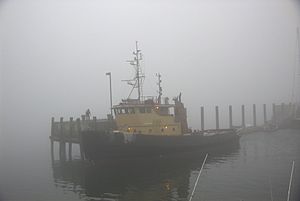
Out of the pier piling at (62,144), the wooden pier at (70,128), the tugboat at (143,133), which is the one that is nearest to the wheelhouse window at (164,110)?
the tugboat at (143,133)

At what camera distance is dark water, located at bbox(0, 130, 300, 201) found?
14.2m

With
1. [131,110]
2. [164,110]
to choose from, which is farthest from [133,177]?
[164,110]

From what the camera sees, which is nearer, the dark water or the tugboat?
the dark water

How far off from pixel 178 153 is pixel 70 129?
9.39m

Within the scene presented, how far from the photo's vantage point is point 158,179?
17.2 meters

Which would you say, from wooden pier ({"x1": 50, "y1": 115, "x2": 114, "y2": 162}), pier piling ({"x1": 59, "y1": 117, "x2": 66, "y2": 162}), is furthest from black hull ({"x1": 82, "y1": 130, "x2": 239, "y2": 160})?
pier piling ({"x1": 59, "y1": 117, "x2": 66, "y2": 162})

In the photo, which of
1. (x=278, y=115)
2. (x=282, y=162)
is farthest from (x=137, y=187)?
(x=278, y=115)

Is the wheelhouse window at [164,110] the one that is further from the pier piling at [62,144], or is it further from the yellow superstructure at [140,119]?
the pier piling at [62,144]

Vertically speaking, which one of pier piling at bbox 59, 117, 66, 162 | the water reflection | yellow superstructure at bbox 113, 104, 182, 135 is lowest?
the water reflection

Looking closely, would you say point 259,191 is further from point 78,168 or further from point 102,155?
point 78,168

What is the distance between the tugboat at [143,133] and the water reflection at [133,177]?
1.76 ft

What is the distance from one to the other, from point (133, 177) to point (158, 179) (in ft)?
4.51

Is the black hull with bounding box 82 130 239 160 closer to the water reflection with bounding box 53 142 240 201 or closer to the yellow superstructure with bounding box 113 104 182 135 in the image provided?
the water reflection with bounding box 53 142 240 201

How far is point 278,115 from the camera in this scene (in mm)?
59844
